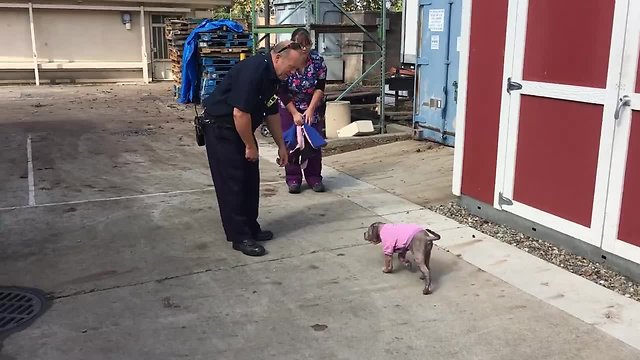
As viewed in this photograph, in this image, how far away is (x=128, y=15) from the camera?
18.7 m

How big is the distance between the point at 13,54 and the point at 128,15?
354cm

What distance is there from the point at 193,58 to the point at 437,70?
698 cm

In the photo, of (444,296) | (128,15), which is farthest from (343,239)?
(128,15)

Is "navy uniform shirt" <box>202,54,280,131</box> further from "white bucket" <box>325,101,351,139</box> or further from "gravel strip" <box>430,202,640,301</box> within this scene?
"white bucket" <box>325,101,351,139</box>

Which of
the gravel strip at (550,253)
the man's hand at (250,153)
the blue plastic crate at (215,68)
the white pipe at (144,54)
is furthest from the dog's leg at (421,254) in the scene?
the white pipe at (144,54)

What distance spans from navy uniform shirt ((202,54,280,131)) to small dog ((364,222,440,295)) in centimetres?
124

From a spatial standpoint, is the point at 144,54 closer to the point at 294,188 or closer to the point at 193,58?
the point at 193,58

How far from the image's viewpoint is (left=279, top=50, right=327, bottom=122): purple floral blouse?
20.1 ft

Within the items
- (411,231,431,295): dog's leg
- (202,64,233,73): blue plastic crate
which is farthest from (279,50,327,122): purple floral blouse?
(202,64,233,73): blue plastic crate

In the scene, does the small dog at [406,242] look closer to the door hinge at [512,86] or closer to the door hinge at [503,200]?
the door hinge at [503,200]

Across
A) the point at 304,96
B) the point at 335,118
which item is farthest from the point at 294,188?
the point at 335,118

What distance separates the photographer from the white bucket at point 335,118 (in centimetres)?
973

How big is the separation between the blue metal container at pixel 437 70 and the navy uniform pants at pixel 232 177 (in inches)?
170

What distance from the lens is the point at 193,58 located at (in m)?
13.6
